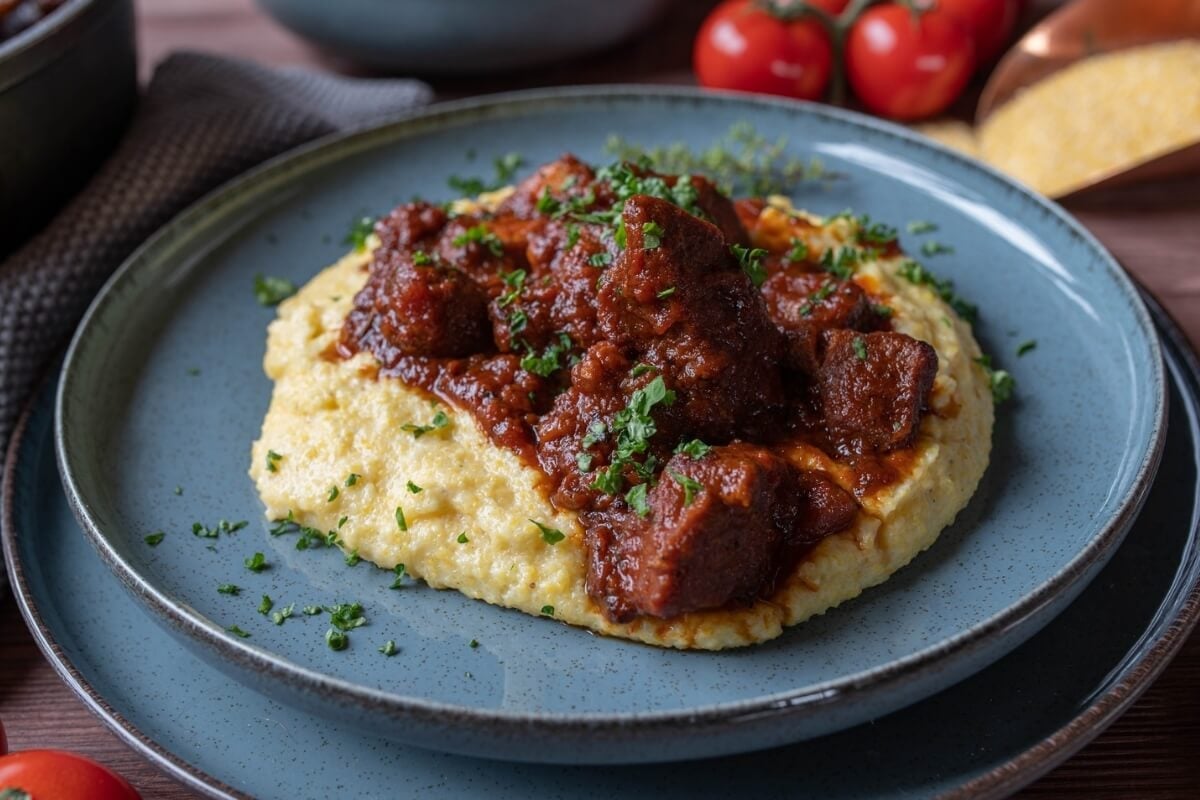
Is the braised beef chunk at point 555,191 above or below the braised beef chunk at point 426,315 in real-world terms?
above

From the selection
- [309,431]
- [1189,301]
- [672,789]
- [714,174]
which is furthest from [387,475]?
[1189,301]

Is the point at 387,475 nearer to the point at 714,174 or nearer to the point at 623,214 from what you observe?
the point at 623,214

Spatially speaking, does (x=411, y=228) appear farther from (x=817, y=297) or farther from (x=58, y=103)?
(x=58, y=103)

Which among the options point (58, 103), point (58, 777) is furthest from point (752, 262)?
point (58, 103)

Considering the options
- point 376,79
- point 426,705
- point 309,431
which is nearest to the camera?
point 426,705

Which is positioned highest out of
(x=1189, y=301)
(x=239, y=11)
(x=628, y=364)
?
(x=628, y=364)

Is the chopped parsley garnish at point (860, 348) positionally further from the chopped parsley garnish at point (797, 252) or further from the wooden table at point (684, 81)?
the wooden table at point (684, 81)

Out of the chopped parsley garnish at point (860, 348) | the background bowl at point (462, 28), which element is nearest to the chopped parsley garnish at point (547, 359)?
the chopped parsley garnish at point (860, 348)
